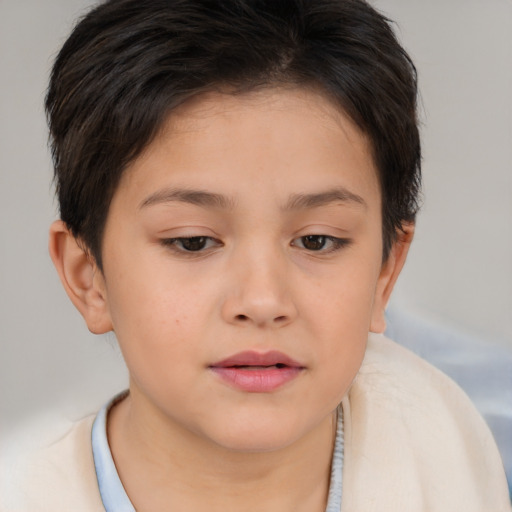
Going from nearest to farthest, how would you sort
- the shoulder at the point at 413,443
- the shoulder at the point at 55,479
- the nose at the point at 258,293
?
the nose at the point at 258,293
the shoulder at the point at 55,479
the shoulder at the point at 413,443

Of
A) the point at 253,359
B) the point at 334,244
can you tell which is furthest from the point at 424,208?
the point at 253,359

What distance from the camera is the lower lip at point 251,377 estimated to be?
0.83 metres

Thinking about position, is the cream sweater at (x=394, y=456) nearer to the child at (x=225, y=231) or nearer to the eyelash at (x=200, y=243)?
the child at (x=225, y=231)

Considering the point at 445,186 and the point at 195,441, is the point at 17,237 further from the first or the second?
the point at 445,186

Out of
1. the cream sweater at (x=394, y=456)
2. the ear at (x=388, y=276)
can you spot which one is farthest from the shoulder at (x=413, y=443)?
the ear at (x=388, y=276)

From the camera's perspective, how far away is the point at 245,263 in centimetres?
81

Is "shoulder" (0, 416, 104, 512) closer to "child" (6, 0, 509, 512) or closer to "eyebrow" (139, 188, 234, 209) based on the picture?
"child" (6, 0, 509, 512)

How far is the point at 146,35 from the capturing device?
872 mm

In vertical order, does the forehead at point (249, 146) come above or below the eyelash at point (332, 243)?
above

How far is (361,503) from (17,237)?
0.51 metres

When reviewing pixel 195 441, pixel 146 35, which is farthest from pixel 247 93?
pixel 195 441

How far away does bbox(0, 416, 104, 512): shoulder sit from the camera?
3.09 feet

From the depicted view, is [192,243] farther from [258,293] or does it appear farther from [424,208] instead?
[424,208]

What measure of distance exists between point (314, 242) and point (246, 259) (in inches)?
3.4
